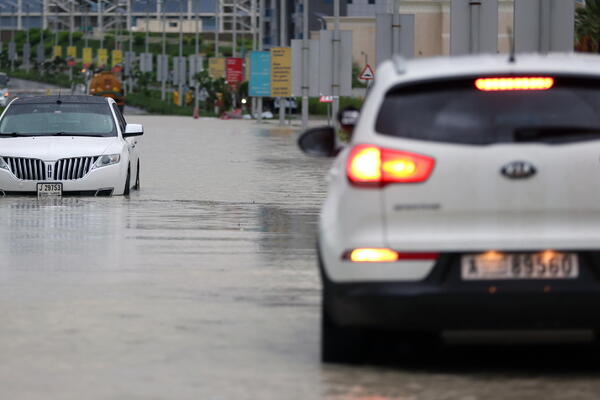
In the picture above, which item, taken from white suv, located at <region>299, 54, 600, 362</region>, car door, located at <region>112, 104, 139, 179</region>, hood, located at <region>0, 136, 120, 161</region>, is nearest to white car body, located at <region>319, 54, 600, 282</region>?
white suv, located at <region>299, 54, 600, 362</region>

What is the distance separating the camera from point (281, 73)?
77.9 metres

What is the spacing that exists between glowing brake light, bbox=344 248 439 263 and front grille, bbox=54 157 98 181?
49.0ft

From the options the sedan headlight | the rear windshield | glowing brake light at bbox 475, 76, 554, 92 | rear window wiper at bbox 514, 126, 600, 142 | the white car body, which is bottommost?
the sedan headlight

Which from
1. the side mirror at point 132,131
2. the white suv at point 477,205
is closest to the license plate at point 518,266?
the white suv at point 477,205

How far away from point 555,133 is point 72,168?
15.3 m

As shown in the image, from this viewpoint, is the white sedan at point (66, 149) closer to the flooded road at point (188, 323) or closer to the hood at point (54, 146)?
the hood at point (54, 146)

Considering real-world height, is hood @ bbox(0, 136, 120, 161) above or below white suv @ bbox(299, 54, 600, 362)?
below

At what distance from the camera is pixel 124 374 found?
9.23 metres

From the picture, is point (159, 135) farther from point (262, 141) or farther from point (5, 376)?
point (5, 376)

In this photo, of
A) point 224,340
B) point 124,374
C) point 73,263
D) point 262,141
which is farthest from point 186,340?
point 262,141

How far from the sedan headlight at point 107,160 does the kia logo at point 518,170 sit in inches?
606

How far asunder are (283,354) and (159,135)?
167 ft

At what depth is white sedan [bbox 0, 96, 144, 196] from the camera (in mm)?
23594

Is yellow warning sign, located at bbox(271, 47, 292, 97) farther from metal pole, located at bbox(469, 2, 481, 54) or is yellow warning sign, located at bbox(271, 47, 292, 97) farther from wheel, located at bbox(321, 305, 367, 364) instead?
wheel, located at bbox(321, 305, 367, 364)
